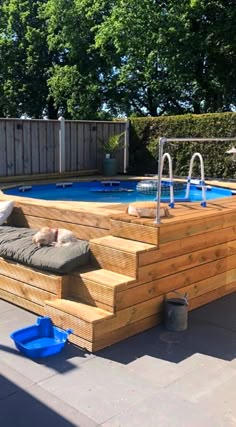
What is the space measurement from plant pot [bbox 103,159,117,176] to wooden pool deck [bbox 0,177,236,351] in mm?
5885

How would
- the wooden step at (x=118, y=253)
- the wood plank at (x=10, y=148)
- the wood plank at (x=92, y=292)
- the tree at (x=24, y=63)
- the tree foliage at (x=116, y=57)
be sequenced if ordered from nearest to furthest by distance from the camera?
1. the wood plank at (x=92, y=292)
2. the wooden step at (x=118, y=253)
3. the wood plank at (x=10, y=148)
4. the tree foliage at (x=116, y=57)
5. the tree at (x=24, y=63)

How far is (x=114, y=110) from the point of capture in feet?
63.5

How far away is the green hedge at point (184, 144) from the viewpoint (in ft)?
29.3

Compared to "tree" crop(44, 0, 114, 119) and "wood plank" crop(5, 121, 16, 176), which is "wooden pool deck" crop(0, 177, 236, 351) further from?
"tree" crop(44, 0, 114, 119)

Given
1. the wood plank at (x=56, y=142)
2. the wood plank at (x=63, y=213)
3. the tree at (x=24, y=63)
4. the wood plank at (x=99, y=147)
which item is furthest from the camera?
the tree at (x=24, y=63)

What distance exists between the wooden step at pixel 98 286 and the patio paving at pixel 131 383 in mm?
333

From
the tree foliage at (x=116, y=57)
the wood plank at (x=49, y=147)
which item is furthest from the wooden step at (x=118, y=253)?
the tree foliage at (x=116, y=57)

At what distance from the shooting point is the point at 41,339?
2941 millimetres

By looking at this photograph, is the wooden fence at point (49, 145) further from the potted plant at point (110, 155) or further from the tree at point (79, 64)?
the tree at point (79, 64)

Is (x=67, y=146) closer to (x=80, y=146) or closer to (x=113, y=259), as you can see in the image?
(x=80, y=146)

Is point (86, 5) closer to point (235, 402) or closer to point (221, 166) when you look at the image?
point (221, 166)

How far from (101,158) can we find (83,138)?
73 cm

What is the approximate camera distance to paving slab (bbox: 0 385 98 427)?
82.6 inches

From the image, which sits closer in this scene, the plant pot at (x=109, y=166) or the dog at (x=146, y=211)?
the dog at (x=146, y=211)
